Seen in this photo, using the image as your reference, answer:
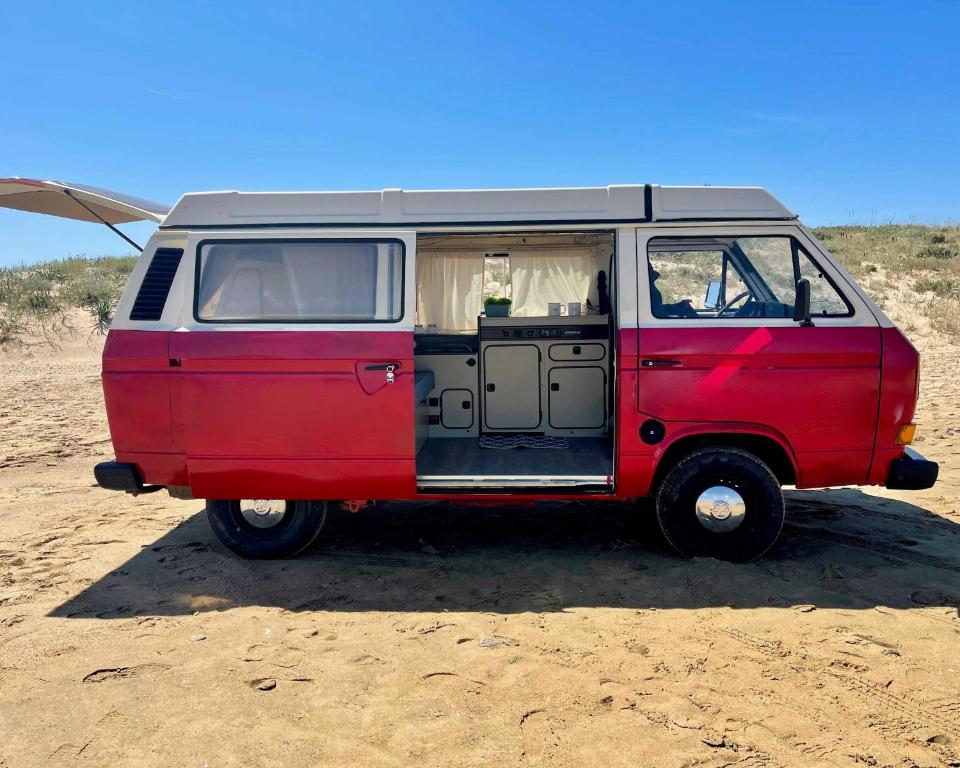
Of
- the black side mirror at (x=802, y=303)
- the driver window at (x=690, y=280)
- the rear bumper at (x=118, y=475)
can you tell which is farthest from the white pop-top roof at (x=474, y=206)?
the rear bumper at (x=118, y=475)

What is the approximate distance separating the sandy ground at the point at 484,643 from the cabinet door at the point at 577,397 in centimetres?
98

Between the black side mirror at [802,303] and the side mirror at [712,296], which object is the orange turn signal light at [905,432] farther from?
the side mirror at [712,296]

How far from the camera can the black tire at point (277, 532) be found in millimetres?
5176

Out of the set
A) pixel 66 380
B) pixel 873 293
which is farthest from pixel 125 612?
pixel 873 293

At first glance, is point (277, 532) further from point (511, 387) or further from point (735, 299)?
point (735, 299)

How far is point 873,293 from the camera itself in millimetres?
19922

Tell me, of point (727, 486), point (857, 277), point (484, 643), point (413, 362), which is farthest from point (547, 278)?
point (857, 277)

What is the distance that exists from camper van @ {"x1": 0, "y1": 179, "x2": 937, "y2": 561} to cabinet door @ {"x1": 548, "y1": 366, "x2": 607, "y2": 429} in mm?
1901

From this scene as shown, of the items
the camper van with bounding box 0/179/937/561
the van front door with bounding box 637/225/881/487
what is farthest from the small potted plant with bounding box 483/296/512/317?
the van front door with bounding box 637/225/881/487

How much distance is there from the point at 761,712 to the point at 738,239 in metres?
3.09

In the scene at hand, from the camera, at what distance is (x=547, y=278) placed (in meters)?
7.20

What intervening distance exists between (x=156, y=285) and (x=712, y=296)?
4057 mm

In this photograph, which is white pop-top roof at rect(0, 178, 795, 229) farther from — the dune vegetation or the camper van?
the dune vegetation

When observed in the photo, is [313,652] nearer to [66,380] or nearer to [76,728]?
[76,728]
